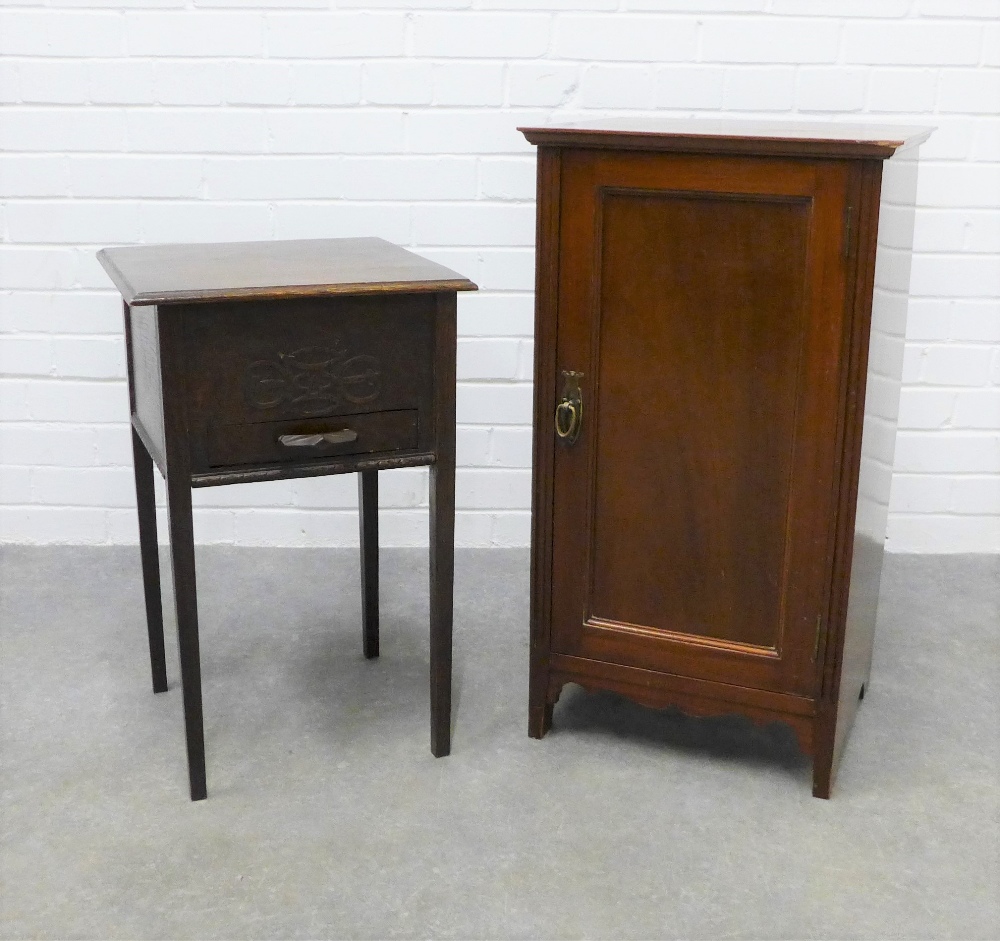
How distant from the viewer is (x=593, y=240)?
1972mm

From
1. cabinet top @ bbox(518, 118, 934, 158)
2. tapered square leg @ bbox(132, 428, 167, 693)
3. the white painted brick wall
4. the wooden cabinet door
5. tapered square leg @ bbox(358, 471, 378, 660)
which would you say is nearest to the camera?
cabinet top @ bbox(518, 118, 934, 158)

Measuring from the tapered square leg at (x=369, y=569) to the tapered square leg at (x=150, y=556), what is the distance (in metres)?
0.41

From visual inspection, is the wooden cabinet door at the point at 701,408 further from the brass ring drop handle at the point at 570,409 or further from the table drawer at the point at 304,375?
the table drawer at the point at 304,375

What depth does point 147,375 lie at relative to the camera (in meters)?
2.02

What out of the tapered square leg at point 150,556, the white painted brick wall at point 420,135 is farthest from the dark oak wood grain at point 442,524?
the white painted brick wall at point 420,135

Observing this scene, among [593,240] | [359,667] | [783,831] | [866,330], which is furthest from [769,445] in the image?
[359,667]

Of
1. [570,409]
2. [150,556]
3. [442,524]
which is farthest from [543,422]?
[150,556]

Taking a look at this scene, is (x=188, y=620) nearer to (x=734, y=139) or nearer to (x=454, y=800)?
(x=454, y=800)

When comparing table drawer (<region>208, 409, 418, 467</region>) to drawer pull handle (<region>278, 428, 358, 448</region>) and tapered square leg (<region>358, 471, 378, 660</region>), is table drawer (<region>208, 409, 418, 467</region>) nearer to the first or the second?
drawer pull handle (<region>278, 428, 358, 448</region>)

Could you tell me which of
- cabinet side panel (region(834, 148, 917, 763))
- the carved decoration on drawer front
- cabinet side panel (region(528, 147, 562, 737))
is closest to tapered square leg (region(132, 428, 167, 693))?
the carved decoration on drawer front

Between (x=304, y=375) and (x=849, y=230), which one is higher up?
(x=849, y=230)

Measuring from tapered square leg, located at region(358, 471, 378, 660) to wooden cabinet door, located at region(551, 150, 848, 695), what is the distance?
1.63 ft

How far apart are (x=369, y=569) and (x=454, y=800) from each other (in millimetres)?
632

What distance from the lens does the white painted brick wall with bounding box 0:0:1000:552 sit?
2885 millimetres
